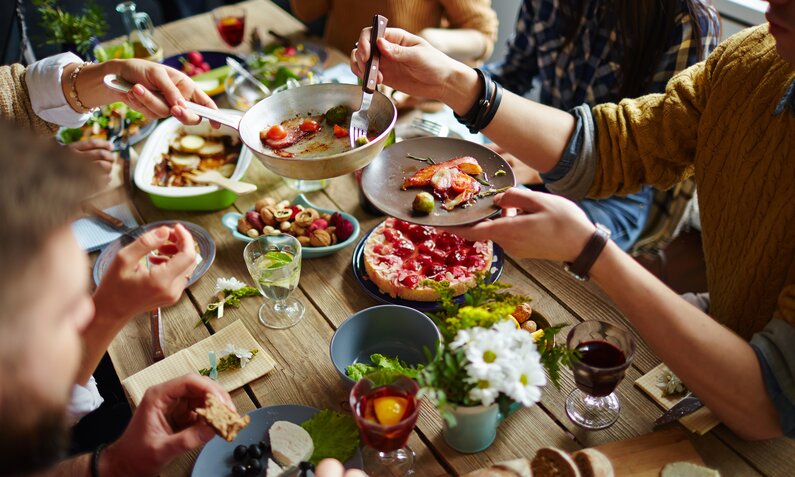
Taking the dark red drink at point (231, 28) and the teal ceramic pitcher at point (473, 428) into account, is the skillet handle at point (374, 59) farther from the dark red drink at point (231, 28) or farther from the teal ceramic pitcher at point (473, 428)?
the dark red drink at point (231, 28)

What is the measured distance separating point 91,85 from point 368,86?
2.59 ft

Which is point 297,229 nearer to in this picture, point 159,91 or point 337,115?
point 337,115

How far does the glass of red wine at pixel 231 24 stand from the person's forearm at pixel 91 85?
85cm

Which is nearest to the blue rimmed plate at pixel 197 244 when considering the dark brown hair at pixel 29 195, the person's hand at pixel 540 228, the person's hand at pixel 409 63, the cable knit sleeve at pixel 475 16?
the person's hand at pixel 409 63

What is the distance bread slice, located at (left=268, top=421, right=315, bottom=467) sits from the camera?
1.09m

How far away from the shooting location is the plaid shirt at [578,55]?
1.70 metres

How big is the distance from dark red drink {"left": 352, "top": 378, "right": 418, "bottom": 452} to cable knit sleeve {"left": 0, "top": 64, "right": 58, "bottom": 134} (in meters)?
1.32

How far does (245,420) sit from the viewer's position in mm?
1084

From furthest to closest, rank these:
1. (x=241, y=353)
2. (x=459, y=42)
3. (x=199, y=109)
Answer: (x=459, y=42) → (x=199, y=109) → (x=241, y=353)

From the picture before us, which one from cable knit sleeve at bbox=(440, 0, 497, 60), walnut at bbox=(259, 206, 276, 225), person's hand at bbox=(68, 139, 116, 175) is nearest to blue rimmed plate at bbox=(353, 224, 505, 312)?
walnut at bbox=(259, 206, 276, 225)

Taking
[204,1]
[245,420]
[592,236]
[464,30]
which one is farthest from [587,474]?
[204,1]

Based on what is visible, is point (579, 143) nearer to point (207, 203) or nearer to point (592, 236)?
point (592, 236)

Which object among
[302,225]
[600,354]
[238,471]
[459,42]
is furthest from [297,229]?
[459,42]

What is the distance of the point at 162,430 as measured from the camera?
3.64 feet
